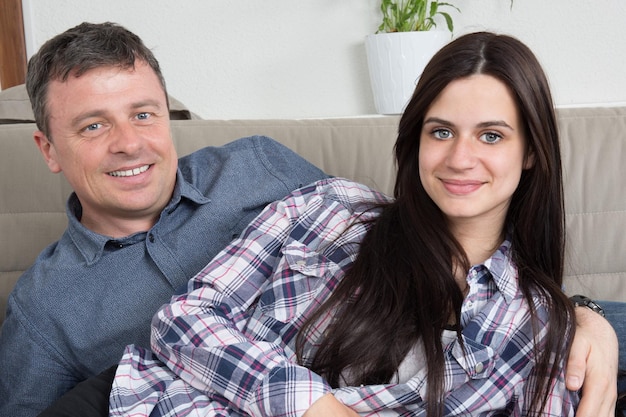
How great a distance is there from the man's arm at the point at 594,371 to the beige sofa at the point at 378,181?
2.11 ft

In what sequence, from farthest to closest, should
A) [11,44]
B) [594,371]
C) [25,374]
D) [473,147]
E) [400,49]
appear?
1. [11,44]
2. [400,49]
3. [25,374]
4. [473,147]
5. [594,371]

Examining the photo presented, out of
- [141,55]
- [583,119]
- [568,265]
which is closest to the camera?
[141,55]

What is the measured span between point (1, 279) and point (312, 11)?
5.09 ft

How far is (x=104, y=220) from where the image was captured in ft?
5.14

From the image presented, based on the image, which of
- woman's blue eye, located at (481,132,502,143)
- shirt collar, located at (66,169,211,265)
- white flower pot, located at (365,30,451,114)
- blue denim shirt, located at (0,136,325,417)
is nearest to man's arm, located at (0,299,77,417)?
blue denim shirt, located at (0,136,325,417)

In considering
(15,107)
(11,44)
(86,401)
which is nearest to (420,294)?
(86,401)

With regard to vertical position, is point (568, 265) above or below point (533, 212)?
below

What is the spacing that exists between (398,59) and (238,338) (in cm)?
151

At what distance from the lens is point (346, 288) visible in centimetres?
129

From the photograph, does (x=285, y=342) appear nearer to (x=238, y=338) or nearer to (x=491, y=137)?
(x=238, y=338)

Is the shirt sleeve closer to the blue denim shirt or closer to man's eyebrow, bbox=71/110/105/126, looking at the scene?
the blue denim shirt

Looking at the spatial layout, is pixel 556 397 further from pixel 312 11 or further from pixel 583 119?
pixel 312 11

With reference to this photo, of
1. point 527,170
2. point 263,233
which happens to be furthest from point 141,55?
point 527,170

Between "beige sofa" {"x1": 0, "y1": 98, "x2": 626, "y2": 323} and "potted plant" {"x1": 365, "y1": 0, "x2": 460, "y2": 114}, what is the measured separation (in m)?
0.62
